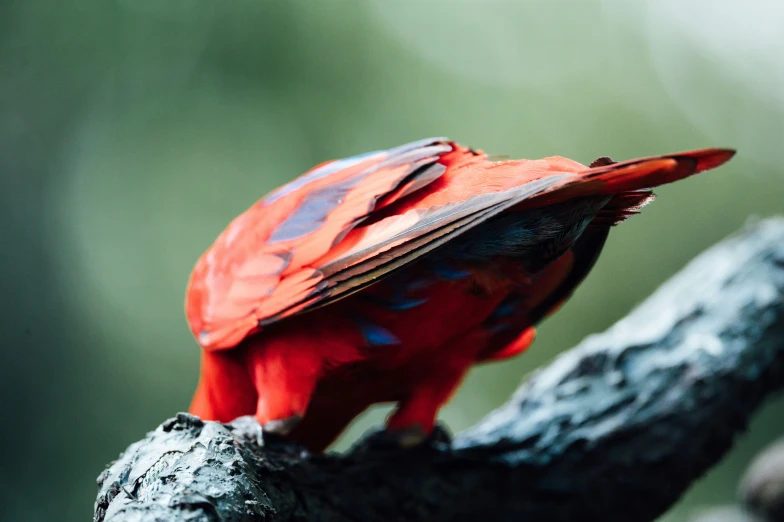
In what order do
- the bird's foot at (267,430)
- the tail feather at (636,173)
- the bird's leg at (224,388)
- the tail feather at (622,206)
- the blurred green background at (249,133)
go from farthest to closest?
the blurred green background at (249,133), the bird's leg at (224,388), the bird's foot at (267,430), the tail feather at (622,206), the tail feather at (636,173)

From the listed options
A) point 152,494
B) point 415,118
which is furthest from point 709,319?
point 152,494

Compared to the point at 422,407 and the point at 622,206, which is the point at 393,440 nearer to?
the point at 422,407

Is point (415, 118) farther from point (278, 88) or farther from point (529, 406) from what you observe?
point (529, 406)

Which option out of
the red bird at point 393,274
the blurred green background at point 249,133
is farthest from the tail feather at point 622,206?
the blurred green background at point 249,133

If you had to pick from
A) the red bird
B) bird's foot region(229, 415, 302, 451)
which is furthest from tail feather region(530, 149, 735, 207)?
bird's foot region(229, 415, 302, 451)

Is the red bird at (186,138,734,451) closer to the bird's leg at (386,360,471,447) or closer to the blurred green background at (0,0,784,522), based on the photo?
the bird's leg at (386,360,471,447)

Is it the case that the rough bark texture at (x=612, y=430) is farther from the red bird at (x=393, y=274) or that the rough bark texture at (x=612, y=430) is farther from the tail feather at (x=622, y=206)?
the tail feather at (x=622, y=206)
